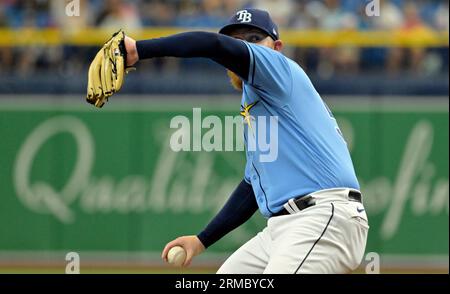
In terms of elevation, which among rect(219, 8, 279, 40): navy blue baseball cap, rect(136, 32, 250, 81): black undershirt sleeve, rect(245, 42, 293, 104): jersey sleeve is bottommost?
rect(245, 42, 293, 104): jersey sleeve

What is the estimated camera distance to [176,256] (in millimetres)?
4879

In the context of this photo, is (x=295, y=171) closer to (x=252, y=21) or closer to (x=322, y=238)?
(x=322, y=238)

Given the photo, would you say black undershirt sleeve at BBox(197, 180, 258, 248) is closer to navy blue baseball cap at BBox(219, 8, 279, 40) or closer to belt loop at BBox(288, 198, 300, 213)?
belt loop at BBox(288, 198, 300, 213)

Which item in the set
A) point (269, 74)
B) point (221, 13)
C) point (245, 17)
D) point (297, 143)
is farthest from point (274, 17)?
point (269, 74)

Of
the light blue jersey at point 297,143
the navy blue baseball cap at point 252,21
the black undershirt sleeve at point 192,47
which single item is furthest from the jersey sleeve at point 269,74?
the navy blue baseball cap at point 252,21

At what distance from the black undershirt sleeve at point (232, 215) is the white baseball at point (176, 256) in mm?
182

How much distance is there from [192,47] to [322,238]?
112cm

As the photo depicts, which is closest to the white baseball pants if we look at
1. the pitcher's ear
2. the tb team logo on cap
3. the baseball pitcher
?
the baseball pitcher

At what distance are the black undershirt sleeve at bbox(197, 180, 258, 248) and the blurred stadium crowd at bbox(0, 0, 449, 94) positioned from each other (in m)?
5.83

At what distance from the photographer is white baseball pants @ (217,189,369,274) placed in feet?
14.3

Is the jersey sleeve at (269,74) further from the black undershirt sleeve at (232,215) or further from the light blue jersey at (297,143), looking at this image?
the black undershirt sleeve at (232,215)
